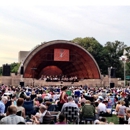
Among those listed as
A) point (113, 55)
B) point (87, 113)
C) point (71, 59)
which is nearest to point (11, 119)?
point (87, 113)

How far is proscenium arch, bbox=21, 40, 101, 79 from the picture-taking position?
169ft

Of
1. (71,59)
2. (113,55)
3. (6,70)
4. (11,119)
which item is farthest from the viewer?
(113,55)

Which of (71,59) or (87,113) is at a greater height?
(71,59)

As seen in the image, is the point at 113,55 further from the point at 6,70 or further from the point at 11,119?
the point at 11,119

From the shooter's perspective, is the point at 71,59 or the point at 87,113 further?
the point at 71,59

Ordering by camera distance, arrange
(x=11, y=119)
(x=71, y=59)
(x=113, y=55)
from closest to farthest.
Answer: (x=11, y=119) → (x=71, y=59) → (x=113, y=55)

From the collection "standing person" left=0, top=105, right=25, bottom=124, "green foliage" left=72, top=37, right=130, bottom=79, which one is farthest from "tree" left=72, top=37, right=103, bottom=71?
"standing person" left=0, top=105, right=25, bottom=124

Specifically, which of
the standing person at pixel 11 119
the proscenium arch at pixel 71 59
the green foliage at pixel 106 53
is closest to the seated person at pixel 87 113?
the standing person at pixel 11 119

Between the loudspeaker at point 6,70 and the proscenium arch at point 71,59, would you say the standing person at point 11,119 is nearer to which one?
the loudspeaker at point 6,70

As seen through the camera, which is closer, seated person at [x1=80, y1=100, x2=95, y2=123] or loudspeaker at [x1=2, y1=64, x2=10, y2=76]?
seated person at [x1=80, y1=100, x2=95, y2=123]

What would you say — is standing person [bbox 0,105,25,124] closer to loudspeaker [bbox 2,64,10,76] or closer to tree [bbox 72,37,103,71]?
loudspeaker [bbox 2,64,10,76]

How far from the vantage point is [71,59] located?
55.5 metres

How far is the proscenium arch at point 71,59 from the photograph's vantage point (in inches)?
2031
